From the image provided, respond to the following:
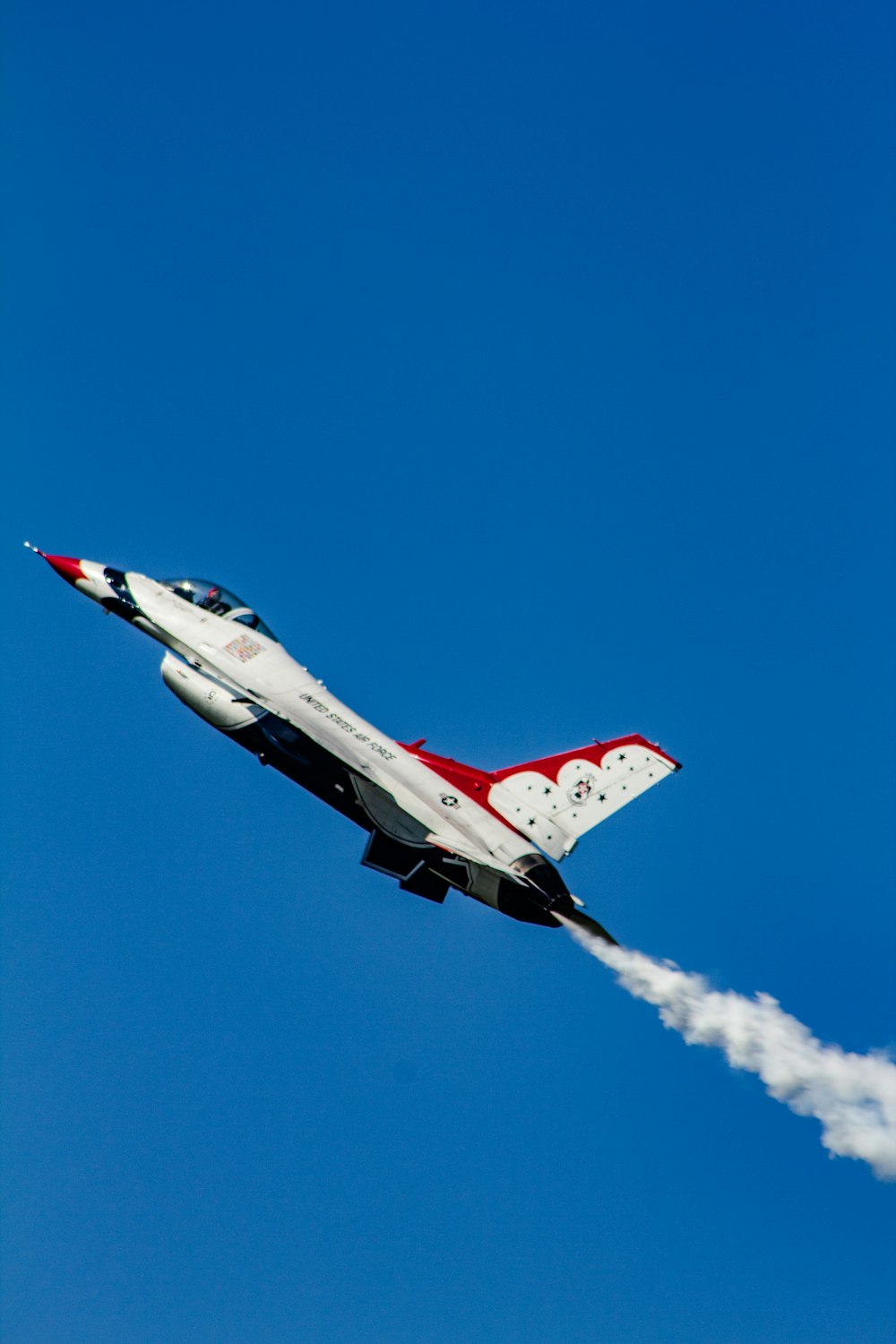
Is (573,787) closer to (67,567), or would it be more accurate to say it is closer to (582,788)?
(582,788)

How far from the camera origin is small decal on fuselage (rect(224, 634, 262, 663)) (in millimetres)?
27391

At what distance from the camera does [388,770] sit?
25.3 metres

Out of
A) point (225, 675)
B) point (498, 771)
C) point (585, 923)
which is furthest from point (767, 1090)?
point (225, 675)

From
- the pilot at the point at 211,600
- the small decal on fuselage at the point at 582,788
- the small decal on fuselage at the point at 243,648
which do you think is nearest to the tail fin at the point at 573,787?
the small decal on fuselage at the point at 582,788

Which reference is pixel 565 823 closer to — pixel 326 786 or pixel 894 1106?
pixel 326 786

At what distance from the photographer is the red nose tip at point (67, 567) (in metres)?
28.8

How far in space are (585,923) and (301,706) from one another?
6660 mm

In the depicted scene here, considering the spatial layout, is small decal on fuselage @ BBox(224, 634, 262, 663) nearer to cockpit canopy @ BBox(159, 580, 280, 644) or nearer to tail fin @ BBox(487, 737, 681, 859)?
cockpit canopy @ BBox(159, 580, 280, 644)

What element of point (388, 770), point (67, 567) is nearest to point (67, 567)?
point (67, 567)

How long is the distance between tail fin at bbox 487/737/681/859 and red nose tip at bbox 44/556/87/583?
9.65 m

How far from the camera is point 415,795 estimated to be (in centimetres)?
2491

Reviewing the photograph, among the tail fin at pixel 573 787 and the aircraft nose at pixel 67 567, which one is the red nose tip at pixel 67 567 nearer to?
the aircraft nose at pixel 67 567

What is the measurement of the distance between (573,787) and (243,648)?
7.09 meters

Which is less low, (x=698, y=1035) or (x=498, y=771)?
(x=498, y=771)
